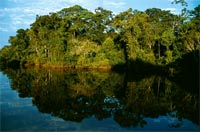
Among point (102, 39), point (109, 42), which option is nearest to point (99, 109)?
point (109, 42)

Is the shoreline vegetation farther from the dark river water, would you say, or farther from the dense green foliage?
the dark river water

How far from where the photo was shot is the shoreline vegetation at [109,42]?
4400 cm

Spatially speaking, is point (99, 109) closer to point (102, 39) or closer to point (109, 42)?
point (109, 42)

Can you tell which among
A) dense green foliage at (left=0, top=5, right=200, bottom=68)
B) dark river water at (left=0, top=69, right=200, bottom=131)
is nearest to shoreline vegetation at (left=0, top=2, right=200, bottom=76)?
dense green foliage at (left=0, top=5, right=200, bottom=68)

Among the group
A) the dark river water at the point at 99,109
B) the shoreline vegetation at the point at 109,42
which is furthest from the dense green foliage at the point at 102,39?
the dark river water at the point at 99,109

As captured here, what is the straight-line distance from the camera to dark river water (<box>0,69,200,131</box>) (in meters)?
13.3

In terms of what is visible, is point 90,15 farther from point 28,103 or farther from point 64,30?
point 28,103

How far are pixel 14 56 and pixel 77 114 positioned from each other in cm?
4507

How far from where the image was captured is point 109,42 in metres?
48.9

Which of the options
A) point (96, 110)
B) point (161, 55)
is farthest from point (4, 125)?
point (161, 55)

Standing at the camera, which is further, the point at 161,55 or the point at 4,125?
the point at 161,55

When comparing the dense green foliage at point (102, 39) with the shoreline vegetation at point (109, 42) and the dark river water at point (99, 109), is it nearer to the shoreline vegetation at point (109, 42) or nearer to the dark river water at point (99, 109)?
the shoreline vegetation at point (109, 42)

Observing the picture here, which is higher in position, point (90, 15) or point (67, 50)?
point (90, 15)

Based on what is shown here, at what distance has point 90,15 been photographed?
55000 mm
